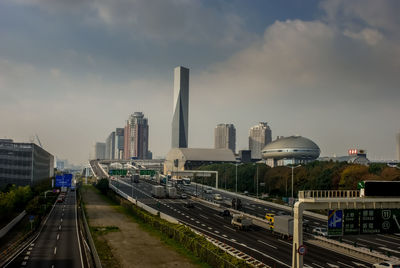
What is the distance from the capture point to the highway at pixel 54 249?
122 ft

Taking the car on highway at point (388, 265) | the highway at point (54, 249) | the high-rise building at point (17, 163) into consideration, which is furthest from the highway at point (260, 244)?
the high-rise building at point (17, 163)

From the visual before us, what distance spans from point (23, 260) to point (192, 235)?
20.3 m

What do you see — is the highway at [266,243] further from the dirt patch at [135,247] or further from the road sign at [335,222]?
the dirt patch at [135,247]

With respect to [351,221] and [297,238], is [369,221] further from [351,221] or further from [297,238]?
[297,238]

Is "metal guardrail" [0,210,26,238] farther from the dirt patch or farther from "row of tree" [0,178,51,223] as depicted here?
the dirt patch

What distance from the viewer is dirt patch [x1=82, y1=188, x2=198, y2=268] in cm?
3903

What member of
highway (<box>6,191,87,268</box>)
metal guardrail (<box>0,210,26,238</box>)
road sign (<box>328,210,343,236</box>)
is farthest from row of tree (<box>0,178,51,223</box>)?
road sign (<box>328,210,343,236</box>)

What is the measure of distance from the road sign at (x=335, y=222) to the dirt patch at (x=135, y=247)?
15.2 meters

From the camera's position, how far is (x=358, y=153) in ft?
596

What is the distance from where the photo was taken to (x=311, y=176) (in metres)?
110

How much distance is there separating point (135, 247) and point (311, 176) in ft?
255

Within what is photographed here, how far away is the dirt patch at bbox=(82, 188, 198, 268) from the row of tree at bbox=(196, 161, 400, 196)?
53.1 metres

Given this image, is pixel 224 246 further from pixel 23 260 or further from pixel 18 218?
pixel 18 218

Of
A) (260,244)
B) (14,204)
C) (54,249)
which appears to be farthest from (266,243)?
(14,204)
